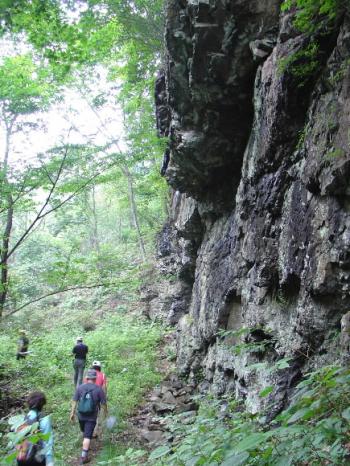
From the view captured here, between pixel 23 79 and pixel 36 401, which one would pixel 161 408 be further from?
pixel 23 79

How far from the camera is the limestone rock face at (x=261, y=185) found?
15.4 feet

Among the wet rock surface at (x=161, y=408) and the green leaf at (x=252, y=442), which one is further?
the wet rock surface at (x=161, y=408)

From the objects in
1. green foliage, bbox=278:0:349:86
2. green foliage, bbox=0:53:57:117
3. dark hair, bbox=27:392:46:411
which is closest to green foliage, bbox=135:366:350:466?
dark hair, bbox=27:392:46:411

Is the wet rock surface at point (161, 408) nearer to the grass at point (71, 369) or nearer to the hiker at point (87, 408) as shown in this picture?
the grass at point (71, 369)

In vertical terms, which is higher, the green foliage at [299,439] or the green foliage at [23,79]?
the green foliage at [23,79]

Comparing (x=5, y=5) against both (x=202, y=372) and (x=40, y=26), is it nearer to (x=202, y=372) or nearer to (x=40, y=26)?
(x=40, y=26)

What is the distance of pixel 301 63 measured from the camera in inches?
209

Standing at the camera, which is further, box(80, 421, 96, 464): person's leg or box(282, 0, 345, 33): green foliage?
box(80, 421, 96, 464): person's leg

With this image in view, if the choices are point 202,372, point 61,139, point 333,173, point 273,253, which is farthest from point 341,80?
point 202,372

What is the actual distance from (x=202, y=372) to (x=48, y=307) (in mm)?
16716

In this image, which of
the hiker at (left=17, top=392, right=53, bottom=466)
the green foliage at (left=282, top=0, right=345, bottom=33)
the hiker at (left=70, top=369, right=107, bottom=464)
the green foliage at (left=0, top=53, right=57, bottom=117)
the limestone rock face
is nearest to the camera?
the green foliage at (left=282, top=0, right=345, bottom=33)

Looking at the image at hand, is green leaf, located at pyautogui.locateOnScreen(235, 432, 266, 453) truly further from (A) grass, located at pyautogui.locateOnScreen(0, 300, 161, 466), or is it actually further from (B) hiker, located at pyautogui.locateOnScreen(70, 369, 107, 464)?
(B) hiker, located at pyautogui.locateOnScreen(70, 369, 107, 464)

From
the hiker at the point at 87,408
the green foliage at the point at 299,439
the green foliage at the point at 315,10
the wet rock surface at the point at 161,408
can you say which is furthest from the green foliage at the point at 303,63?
the hiker at the point at 87,408

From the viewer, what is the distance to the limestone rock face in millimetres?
4684
